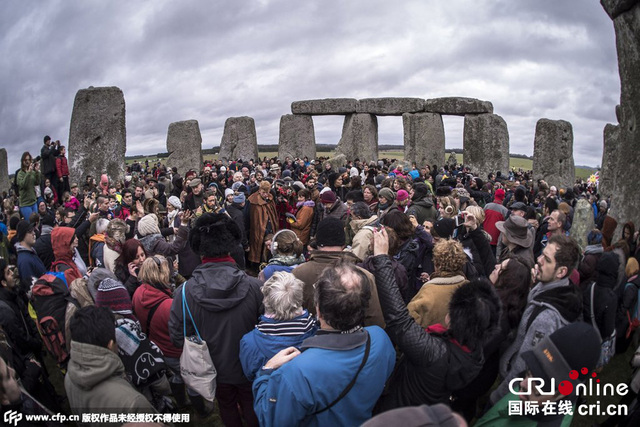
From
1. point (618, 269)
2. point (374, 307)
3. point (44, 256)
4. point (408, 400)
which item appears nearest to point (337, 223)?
point (374, 307)

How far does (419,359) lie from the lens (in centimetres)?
229

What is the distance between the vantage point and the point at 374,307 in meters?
3.01

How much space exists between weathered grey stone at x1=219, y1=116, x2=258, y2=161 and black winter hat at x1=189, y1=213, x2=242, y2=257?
1803 centimetres

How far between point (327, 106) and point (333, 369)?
20.2m

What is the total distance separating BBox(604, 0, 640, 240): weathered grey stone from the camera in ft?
24.3

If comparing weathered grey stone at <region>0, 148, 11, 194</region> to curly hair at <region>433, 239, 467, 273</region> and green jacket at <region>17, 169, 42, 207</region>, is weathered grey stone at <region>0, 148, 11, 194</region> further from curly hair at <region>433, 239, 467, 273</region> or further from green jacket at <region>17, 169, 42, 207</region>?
curly hair at <region>433, 239, 467, 273</region>

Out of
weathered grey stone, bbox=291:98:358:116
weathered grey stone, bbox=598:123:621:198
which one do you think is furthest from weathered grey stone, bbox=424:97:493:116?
weathered grey stone, bbox=598:123:621:198

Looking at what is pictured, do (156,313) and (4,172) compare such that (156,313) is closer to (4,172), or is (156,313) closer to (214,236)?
(214,236)

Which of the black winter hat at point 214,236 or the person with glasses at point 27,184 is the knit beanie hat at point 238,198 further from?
the person with glasses at point 27,184

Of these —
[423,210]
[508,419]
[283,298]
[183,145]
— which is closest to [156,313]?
[283,298]

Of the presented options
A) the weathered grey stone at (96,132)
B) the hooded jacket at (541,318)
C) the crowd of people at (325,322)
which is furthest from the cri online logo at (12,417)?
the weathered grey stone at (96,132)

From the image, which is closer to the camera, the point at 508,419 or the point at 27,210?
the point at 508,419

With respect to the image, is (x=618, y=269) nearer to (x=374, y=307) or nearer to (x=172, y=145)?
(x=374, y=307)

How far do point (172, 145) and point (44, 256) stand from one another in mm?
14232
